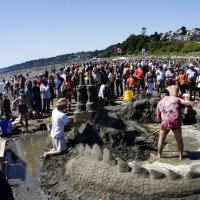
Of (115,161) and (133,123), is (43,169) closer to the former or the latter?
(115,161)

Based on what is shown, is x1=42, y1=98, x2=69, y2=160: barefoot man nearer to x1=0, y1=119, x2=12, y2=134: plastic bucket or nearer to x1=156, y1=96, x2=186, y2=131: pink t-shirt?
x1=156, y1=96, x2=186, y2=131: pink t-shirt

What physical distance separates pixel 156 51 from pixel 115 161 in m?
90.9

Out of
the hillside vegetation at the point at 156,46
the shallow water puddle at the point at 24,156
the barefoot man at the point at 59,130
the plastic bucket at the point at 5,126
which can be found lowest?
the shallow water puddle at the point at 24,156

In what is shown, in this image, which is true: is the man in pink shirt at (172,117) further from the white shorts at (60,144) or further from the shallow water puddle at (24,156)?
the shallow water puddle at (24,156)

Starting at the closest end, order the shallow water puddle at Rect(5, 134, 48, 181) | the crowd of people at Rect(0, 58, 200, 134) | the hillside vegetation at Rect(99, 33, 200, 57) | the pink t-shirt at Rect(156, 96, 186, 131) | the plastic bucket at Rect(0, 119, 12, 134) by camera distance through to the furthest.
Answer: the pink t-shirt at Rect(156, 96, 186, 131), the shallow water puddle at Rect(5, 134, 48, 181), the plastic bucket at Rect(0, 119, 12, 134), the crowd of people at Rect(0, 58, 200, 134), the hillside vegetation at Rect(99, 33, 200, 57)

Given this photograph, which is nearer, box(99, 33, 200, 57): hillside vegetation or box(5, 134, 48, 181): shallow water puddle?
box(5, 134, 48, 181): shallow water puddle

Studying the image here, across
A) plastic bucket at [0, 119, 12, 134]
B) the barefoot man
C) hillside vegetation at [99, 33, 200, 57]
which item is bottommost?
plastic bucket at [0, 119, 12, 134]

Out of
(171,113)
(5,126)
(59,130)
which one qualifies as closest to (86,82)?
(5,126)

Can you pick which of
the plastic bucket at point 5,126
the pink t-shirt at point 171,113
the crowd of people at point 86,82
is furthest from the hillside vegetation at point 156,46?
the pink t-shirt at point 171,113

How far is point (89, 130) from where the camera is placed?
9992 millimetres

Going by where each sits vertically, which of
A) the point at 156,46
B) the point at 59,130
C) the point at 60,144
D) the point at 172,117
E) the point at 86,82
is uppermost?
the point at 156,46

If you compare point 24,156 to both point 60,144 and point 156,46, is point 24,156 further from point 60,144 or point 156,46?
point 156,46

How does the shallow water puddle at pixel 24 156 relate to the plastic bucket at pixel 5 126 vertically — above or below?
below

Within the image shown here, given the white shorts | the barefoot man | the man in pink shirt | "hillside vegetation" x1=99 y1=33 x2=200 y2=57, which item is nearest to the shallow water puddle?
the barefoot man
